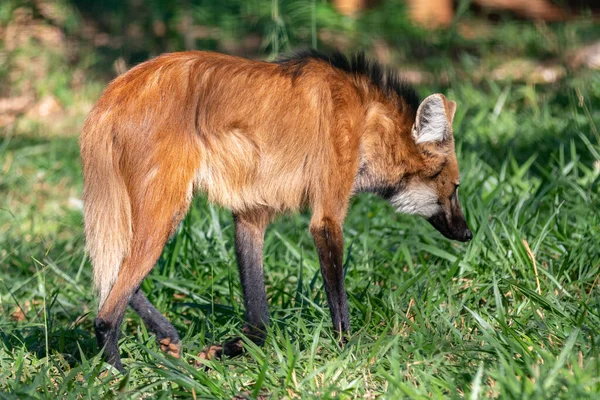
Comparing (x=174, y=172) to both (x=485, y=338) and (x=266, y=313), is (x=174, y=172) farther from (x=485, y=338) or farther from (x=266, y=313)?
(x=485, y=338)

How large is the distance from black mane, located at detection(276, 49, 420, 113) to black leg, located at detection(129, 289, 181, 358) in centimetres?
110

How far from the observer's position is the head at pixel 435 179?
329cm

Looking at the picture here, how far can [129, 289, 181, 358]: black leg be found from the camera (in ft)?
9.91

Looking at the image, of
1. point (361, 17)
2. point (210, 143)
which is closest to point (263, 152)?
point (210, 143)

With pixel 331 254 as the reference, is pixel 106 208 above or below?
above

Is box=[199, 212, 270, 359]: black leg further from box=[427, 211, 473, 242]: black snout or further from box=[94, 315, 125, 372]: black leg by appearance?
box=[427, 211, 473, 242]: black snout

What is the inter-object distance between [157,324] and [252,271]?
45cm

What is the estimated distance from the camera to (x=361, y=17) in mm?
8719

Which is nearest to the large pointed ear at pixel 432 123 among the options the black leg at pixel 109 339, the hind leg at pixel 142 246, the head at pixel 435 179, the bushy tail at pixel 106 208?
the head at pixel 435 179

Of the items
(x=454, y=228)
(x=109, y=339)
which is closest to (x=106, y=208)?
(x=109, y=339)

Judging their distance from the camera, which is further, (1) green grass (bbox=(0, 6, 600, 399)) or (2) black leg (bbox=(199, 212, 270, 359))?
(2) black leg (bbox=(199, 212, 270, 359))

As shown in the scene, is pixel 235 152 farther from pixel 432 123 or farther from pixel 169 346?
pixel 432 123

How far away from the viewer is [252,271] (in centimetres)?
329

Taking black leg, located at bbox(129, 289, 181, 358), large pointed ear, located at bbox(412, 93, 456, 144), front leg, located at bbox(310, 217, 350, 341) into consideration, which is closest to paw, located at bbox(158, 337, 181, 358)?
black leg, located at bbox(129, 289, 181, 358)
